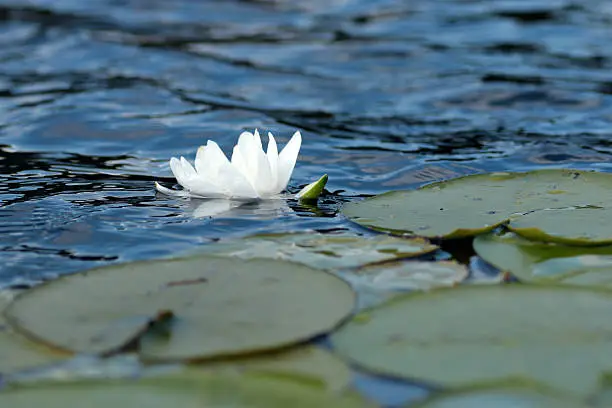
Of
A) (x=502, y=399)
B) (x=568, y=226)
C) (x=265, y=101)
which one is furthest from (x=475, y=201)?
(x=265, y=101)

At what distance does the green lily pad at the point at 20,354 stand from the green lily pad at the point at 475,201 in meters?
1.18

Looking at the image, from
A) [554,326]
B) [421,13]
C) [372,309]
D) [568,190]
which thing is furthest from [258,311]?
[421,13]

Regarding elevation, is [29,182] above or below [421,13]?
below

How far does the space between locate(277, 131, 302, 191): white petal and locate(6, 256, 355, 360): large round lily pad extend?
0.83 metres

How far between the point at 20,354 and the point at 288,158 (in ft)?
4.69

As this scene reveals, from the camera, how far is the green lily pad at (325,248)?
2.56 meters

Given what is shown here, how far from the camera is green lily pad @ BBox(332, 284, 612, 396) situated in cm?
184

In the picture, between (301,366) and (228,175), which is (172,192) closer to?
(228,175)

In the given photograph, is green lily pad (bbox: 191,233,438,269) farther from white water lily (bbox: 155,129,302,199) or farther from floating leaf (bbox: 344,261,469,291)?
white water lily (bbox: 155,129,302,199)

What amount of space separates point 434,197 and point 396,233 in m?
0.35

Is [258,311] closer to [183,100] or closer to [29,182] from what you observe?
[29,182]

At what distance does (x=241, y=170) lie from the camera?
3.14 meters

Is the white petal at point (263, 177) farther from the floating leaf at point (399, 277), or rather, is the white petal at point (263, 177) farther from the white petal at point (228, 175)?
the floating leaf at point (399, 277)

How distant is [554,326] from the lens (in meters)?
2.03
